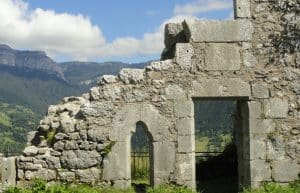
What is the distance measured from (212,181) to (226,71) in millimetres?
3935

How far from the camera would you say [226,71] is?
1102 cm

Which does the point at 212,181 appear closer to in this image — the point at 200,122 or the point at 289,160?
A: the point at 289,160

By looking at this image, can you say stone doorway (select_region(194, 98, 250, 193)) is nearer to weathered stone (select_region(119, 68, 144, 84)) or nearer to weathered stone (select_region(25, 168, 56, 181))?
weathered stone (select_region(119, 68, 144, 84))

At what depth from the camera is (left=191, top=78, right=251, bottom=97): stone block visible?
1098 centimetres

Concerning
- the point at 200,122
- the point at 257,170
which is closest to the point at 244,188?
the point at 257,170

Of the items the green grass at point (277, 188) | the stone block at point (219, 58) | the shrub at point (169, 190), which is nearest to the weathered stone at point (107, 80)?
the stone block at point (219, 58)

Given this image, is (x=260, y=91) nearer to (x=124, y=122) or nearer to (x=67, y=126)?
(x=124, y=122)

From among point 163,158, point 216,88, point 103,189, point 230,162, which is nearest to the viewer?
point 103,189

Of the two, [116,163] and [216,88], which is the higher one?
[216,88]

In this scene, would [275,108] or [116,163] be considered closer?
[116,163]

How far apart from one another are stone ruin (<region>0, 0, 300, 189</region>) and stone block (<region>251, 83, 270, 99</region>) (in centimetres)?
2

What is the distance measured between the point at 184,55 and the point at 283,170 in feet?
11.1

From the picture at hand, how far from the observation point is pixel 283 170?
36.0ft

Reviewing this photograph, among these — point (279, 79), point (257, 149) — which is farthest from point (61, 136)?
point (279, 79)
